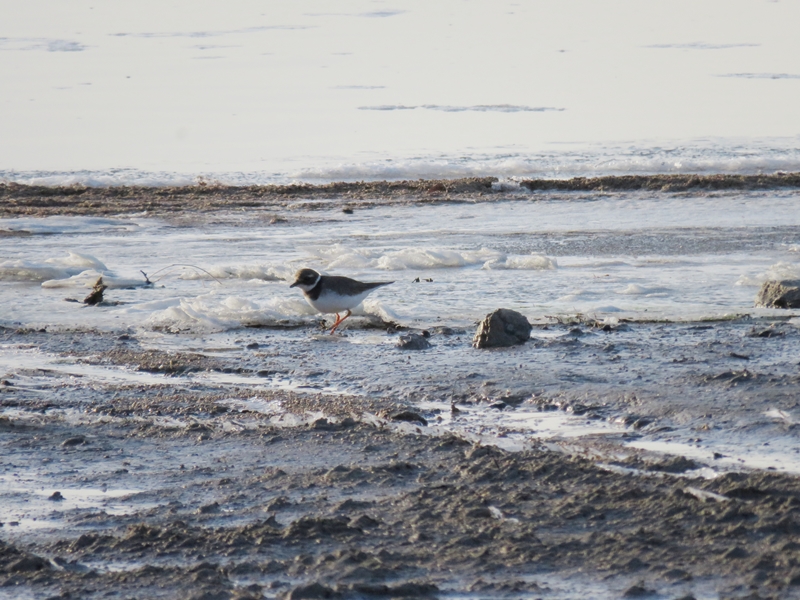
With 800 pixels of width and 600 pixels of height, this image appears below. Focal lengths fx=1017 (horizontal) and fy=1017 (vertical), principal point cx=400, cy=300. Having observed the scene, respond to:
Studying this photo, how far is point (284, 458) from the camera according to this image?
447 centimetres

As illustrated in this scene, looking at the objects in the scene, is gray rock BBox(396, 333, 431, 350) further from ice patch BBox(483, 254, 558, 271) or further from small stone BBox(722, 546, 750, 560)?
small stone BBox(722, 546, 750, 560)

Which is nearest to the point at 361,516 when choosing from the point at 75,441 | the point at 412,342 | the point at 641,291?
the point at 75,441

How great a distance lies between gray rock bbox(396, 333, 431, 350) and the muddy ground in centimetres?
144

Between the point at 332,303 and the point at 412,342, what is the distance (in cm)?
101

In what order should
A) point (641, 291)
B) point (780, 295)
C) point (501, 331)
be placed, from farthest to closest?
point (641, 291), point (780, 295), point (501, 331)

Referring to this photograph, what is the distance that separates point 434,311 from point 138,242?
17.0 ft

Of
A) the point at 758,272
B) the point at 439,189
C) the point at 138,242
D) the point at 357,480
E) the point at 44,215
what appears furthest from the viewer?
the point at 439,189

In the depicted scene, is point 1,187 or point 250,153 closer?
point 1,187

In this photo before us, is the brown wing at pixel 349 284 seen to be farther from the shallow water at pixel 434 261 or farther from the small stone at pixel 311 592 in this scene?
the small stone at pixel 311 592

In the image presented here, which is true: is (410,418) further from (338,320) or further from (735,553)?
(338,320)

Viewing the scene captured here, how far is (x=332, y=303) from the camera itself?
729 centimetres

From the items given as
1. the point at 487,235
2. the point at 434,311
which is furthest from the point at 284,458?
the point at 487,235

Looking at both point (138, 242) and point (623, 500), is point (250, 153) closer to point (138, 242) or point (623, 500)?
point (138, 242)

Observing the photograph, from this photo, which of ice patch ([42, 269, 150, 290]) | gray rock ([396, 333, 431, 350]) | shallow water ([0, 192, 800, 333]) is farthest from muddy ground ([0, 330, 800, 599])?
ice patch ([42, 269, 150, 290])
